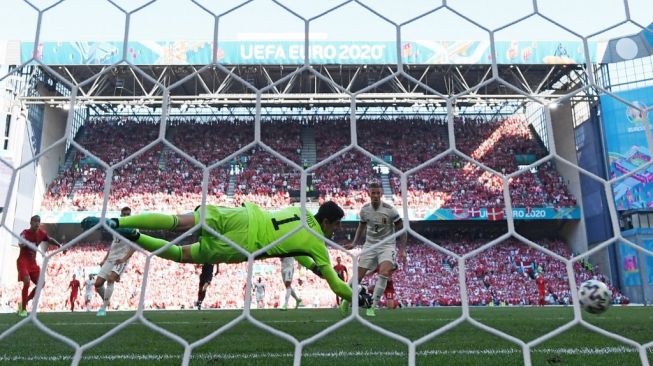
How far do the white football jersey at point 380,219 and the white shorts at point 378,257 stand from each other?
0.53ft

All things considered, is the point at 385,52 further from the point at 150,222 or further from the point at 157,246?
the point at 150,222

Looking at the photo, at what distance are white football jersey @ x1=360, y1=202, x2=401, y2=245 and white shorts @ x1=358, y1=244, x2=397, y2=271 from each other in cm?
16

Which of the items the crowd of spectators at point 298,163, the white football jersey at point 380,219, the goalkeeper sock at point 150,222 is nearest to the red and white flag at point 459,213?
the crowd of spectators at point 298,163

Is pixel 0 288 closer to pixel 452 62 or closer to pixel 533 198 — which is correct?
pixel 452 62

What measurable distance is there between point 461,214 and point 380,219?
1402 cm

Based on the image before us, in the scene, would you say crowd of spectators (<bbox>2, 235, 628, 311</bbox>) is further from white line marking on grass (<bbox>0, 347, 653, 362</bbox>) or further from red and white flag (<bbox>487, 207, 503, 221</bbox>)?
white line marking on grass (<bbox>0, 347, 653, 362</bbox>)

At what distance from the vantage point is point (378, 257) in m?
5.14

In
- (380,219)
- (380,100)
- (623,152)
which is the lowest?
(380,219)

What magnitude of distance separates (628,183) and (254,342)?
46.8 ft

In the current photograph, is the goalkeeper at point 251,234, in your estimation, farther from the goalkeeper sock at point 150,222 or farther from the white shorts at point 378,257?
the white shorts at point 378,257

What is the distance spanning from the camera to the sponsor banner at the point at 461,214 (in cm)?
1742

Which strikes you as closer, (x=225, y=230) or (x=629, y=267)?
(x=225, y=230)

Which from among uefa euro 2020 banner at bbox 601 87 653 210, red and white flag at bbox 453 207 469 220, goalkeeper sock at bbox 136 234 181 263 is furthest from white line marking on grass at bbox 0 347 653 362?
red and white flag at bbox 453 207 469 220

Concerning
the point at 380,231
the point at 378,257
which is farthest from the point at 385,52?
A: the point at 380,231
